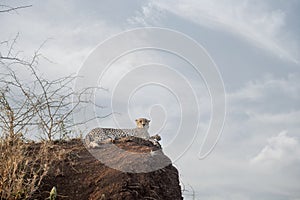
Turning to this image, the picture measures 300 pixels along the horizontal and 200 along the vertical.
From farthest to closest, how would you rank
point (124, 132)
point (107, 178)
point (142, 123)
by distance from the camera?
1. point (124, 132)
2. point (142, 123)
3. point (107, 178)

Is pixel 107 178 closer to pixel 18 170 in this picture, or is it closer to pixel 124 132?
pixel 18 170

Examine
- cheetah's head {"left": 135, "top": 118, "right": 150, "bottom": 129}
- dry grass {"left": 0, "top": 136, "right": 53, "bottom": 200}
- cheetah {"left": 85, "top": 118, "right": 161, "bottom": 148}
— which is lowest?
dry grass {"left": 0, "top": 136, "right": 53, "bottom": 200}

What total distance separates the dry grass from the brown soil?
0.16m

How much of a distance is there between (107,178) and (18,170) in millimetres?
1043

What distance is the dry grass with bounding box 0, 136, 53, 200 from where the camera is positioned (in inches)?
181

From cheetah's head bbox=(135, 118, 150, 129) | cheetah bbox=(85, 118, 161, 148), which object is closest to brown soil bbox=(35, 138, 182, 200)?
cheetah bbox=(85, 118, 161, 148)

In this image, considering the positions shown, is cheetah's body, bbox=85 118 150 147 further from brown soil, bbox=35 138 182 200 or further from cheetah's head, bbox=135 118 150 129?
brown soil, bbox=35 138 182 200

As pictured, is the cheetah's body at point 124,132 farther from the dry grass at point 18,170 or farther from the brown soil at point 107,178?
the dry grass at point 18,170

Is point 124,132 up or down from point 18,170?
up

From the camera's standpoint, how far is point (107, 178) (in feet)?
16.2

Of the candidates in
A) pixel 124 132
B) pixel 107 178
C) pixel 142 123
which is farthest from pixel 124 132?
pixel 107 178

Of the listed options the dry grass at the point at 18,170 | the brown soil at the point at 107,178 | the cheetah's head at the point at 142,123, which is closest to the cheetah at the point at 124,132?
the cheetah's head at the point at 142,123

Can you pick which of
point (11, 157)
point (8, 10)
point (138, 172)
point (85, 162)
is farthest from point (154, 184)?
point (8, 10)

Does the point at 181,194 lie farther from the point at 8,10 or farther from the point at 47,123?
the point at 8,10
